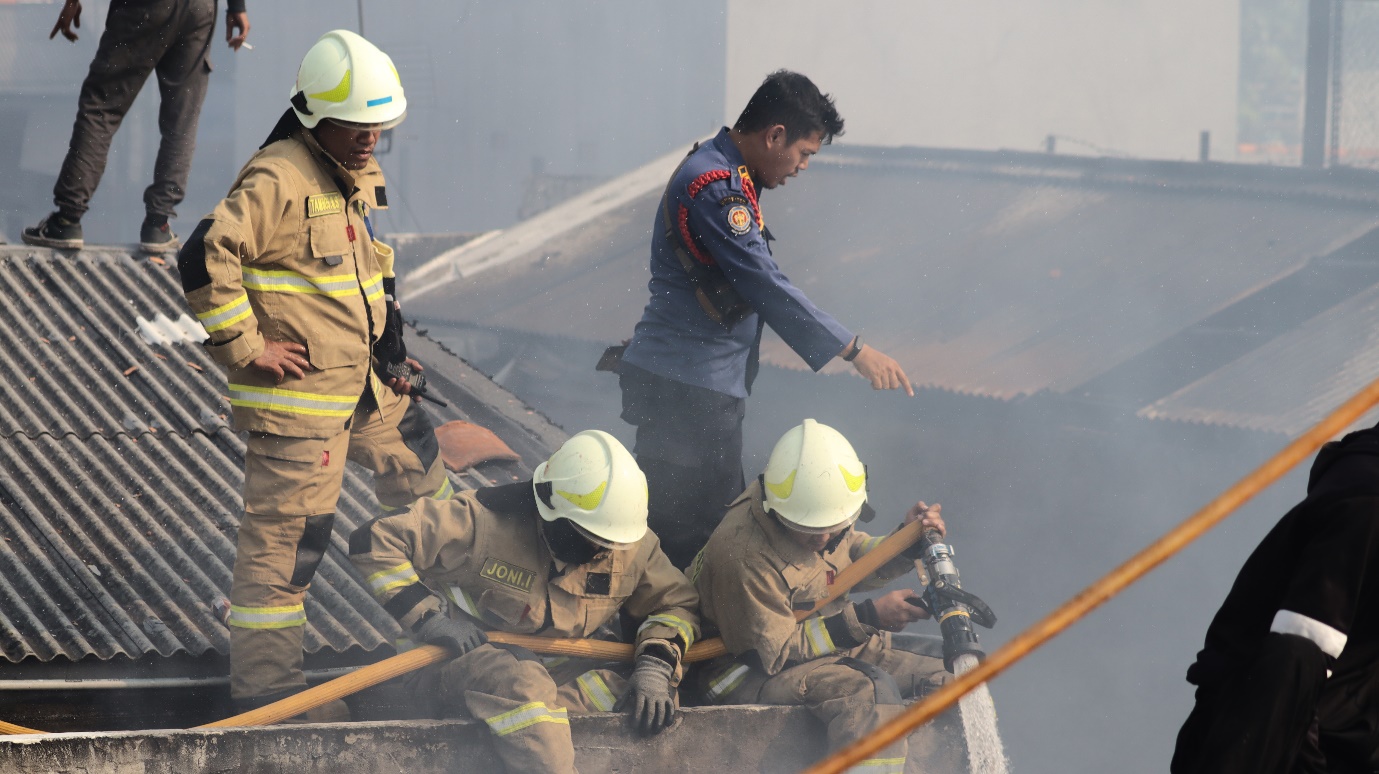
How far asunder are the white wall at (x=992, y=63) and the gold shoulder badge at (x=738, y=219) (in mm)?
20907

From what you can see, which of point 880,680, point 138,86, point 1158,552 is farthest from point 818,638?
point 138,86

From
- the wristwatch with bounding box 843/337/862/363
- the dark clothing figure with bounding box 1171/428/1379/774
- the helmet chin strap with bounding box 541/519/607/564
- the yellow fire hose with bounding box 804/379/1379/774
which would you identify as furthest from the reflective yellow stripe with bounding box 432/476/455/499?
the dark clothing figure with bounding box 1171/428/1379/774

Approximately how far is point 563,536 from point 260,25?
99.2ft

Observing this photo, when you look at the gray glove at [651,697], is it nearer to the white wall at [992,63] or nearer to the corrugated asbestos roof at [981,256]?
the corrugated asbestos roof at [981,256]

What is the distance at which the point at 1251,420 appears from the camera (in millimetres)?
8078

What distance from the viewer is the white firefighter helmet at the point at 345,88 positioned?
358cm

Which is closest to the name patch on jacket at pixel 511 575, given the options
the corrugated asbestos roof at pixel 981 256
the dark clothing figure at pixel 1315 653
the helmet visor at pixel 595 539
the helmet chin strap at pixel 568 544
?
the helmet chin strap at pixel 568 544

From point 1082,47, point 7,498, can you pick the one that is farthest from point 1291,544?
point 1082,47

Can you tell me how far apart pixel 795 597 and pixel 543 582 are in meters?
0.85

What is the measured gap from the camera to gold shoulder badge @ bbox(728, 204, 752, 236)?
411 centimetres

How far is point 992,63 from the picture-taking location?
2464cm

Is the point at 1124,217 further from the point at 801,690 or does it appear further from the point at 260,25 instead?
the point at 260,25

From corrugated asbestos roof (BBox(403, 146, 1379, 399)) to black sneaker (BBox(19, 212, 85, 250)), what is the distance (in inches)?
208

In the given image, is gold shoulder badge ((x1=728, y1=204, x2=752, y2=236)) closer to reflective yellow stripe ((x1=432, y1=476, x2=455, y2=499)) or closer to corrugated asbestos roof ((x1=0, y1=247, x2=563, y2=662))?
reflective yellow stripe ((x1=432, y1=476, x2=455, y2=499))
